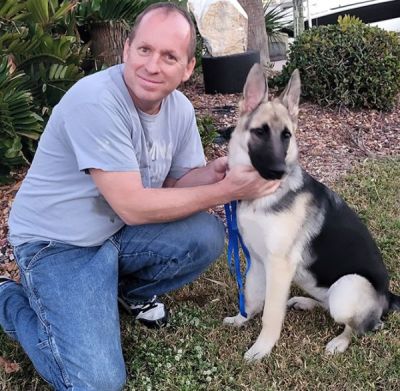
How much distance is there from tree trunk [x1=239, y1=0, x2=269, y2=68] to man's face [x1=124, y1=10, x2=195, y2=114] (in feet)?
18.7

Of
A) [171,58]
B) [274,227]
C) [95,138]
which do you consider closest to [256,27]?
[171,58]

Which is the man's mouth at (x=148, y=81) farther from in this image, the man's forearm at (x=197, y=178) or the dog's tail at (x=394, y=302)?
the dog's tail at (x=394, y=302)

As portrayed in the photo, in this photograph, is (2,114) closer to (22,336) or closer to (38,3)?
(38,3)

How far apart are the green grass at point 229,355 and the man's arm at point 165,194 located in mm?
727

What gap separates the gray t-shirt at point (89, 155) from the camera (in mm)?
2592

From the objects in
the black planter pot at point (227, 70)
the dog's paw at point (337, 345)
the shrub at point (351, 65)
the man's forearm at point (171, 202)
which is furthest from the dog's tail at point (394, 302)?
the black planter pot at point (227, 70)

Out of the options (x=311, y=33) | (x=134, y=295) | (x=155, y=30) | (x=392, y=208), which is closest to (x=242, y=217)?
(x=134, y=295)

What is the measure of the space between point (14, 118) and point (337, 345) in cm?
297

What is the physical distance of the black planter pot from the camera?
6848 millimetres

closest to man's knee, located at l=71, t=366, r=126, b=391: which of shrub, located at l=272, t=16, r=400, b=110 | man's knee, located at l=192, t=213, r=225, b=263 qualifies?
man's knee, located at l=192, t=213, r=225, b=263

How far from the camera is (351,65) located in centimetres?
639

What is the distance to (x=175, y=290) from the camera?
11.7 ft

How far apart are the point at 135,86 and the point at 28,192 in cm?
80

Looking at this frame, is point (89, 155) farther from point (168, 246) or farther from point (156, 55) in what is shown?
point (168, 246)
